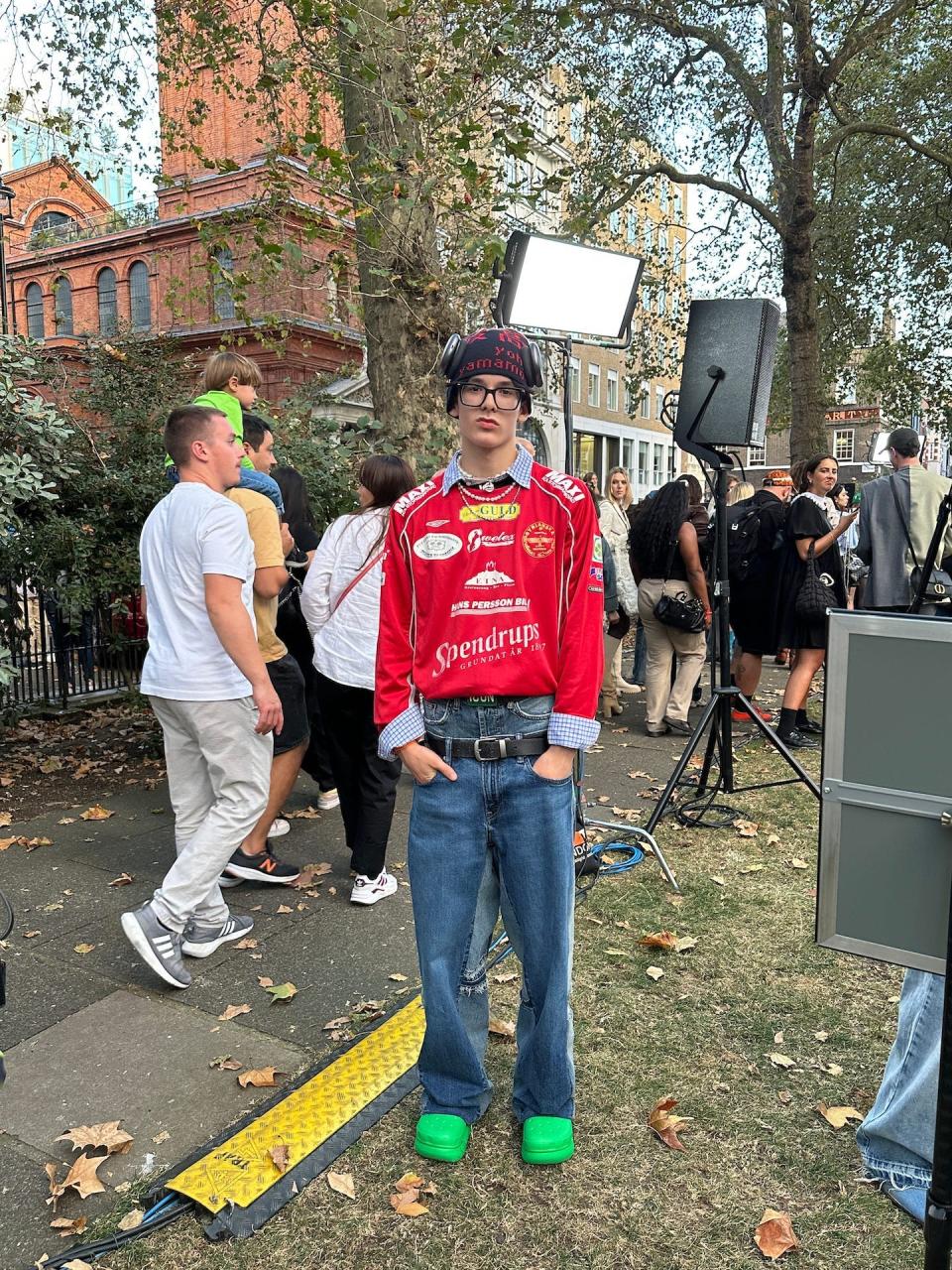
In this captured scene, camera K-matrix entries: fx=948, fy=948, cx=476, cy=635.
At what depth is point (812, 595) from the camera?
273 inches

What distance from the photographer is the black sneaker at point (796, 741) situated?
7166 millimetres

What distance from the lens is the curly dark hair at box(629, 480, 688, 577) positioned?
739 cm

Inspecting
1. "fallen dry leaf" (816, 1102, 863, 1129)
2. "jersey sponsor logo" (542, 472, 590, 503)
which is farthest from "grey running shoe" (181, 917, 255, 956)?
"jersey sponsor logo" (542, 472, 590, 503)

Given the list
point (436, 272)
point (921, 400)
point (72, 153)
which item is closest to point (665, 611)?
point (436, 272)

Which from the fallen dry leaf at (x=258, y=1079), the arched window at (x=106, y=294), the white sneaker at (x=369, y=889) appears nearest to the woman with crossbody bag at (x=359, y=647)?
the white sneaker at (x=369, y=889)

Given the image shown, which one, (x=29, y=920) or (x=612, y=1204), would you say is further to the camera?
(x=29, y=920)

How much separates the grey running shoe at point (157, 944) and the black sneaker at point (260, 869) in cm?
105

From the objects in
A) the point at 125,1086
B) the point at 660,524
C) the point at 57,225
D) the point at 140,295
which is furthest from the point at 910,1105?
the point at 57,225

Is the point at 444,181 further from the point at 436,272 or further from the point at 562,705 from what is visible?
the point at 562,705

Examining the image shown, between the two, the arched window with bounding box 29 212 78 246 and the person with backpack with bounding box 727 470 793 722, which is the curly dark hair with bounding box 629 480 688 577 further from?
the arched window with bounding box 29 212 78 246

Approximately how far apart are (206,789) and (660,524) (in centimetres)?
464

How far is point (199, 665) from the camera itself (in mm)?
3598

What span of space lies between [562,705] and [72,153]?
11.8 m

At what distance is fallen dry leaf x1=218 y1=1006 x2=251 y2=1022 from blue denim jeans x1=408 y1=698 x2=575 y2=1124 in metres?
1.03
